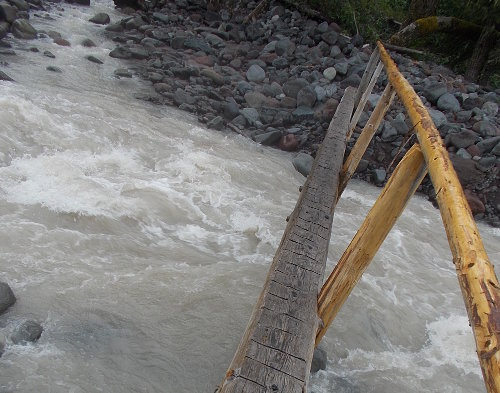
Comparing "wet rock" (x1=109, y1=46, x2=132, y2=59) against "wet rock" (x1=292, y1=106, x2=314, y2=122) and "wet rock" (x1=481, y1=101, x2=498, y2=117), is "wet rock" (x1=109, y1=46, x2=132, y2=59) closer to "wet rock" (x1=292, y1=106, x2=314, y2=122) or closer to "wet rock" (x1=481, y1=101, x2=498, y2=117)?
"wet rock" (x1=292, y1=106, x2=314, y2=122)

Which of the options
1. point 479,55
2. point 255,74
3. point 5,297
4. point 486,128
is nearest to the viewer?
point 5,297

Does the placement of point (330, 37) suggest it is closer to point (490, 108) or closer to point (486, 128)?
point (490, 108)

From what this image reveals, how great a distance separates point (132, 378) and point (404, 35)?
40.5ft

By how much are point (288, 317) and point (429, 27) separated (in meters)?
12.7

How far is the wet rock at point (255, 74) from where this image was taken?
34.6 feet

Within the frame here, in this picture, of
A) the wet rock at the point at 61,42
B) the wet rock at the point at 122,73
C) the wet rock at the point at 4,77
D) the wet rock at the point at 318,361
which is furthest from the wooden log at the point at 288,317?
the wet rock at the point at 61,42

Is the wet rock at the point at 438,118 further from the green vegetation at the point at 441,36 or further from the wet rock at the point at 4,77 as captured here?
the wet rock at the point at 4,77

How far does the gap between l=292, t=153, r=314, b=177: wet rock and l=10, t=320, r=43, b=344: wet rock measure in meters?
5.08

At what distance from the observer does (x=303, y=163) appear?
772 centimetres

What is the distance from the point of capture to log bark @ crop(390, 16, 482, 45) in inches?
510

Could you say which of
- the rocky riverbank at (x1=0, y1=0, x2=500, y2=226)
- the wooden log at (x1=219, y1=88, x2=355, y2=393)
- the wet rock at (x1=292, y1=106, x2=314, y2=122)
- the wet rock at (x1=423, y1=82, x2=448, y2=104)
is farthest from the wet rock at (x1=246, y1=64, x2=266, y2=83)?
the wooden log at (x1=219, y1=88, x2=355, y2=393)

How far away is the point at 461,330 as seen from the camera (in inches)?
185

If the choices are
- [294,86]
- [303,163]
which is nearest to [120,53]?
[294,86]

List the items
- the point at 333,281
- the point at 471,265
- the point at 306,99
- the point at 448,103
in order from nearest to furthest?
the point at 471,265 → the point at 333,281 → the point at 448,103 → the point at 306,99
